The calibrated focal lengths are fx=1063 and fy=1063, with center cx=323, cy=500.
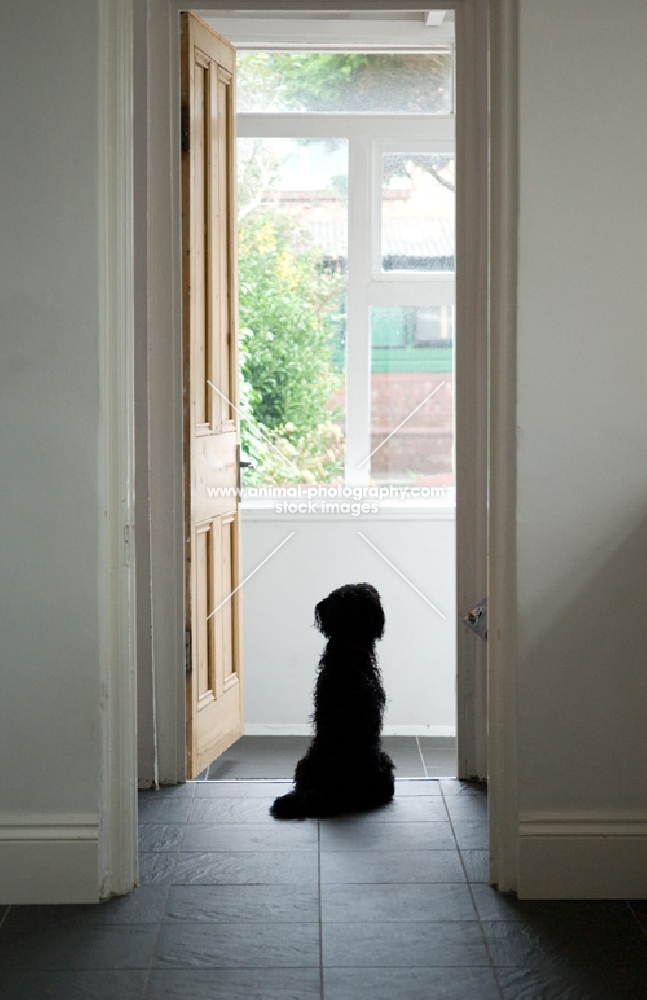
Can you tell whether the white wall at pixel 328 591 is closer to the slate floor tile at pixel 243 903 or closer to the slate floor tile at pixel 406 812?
the slate floor tile at pixel 406 812

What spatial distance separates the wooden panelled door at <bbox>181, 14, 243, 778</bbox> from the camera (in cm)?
339

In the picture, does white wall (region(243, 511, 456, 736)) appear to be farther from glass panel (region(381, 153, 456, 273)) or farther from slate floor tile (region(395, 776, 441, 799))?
slate floor tile (region(395, 776, 441, 799))

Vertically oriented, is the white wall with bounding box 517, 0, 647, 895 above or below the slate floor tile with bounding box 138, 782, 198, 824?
above

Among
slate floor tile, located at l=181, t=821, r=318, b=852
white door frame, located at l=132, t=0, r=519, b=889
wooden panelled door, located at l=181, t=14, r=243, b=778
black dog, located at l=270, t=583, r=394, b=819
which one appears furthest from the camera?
wooden panelled door, located at l=181, t=14, r=243, b=778

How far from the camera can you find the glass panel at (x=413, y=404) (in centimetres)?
500

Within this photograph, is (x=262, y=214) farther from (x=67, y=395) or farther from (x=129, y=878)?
(x=129, y=878)

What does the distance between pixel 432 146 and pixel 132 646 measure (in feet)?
10.5

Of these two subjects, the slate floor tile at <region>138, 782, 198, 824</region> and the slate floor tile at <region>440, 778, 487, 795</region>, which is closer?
the slate floor tile at <region>138, 782, 198, 824</region>

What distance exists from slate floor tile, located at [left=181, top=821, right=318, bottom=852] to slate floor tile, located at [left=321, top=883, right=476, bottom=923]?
0.97 ft

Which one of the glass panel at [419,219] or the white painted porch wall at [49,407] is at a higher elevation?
the glass panel at [419,219]

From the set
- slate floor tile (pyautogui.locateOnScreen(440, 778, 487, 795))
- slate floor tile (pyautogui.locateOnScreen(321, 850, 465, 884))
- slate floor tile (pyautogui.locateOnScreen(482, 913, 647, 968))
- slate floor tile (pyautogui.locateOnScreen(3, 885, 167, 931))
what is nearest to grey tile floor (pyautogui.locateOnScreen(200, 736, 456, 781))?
slate floor tile (pyautogui.locateOnScreen(440, 778, 487, 795))

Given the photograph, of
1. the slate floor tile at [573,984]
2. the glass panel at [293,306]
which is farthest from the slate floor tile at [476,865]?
the glass panel at [293,306]

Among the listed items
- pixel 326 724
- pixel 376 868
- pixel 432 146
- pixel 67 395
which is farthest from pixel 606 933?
pixel 432 146

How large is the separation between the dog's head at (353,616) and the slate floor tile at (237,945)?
993 mm
